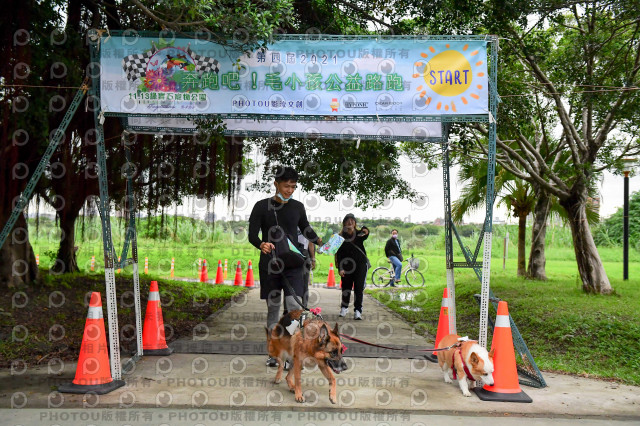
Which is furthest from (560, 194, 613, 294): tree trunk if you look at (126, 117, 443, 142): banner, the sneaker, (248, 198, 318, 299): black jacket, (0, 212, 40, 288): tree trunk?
(0, 212, 40, 288): tree trunk

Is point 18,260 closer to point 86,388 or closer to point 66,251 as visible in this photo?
point 66,251

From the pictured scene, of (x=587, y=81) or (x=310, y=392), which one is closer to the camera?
(x=310, y=392)

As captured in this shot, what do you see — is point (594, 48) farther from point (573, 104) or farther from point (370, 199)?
point (370, 199)

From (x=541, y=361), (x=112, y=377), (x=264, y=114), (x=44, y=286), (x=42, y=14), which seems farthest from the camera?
(x=44, y=286)

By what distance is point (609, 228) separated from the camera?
40.0 m

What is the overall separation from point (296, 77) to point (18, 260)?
651 centimetres

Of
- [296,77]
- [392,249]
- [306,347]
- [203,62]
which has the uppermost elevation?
[203,62]

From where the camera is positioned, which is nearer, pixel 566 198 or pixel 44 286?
pixel 44 286

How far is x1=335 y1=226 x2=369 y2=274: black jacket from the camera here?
9.88 metres

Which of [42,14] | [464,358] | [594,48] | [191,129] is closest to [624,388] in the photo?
[464,358]

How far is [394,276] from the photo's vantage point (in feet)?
63.0

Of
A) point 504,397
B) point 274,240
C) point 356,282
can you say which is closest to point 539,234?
point 356,282

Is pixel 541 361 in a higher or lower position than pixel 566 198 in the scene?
lower

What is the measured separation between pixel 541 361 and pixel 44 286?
8242mm
